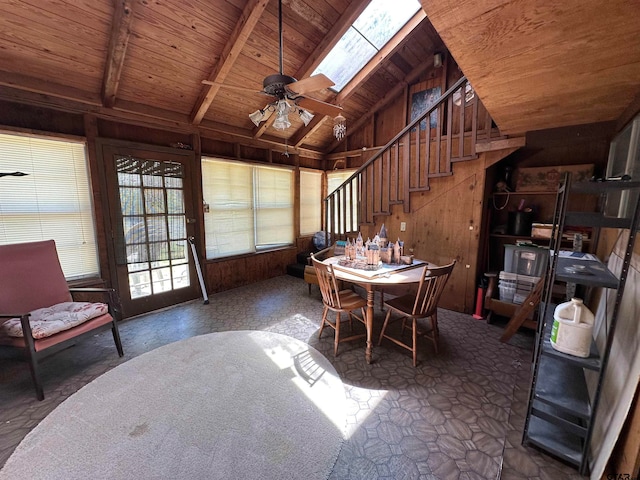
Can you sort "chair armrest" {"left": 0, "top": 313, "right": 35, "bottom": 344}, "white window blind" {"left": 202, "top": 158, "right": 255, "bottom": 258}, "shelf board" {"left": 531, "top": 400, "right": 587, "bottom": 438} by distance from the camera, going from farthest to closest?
"white window blind" {"left": 202, "top": 158, "right": 255, "bottom": 258} → "chair armrest" {"left": 0, "top": 313, "right": 35, "bottom": 344} → "shelf board" {"left": 531, "top": 400, "right": 587, "bottom": 438}

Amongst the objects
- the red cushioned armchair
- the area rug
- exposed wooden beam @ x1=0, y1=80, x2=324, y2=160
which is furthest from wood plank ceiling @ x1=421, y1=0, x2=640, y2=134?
exposed wooden beam @ x1=0, y1=80, x2=324, y2=160

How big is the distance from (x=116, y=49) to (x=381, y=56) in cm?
331

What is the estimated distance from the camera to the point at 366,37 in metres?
→ 3.78

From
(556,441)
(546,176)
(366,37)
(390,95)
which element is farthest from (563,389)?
(390,95)

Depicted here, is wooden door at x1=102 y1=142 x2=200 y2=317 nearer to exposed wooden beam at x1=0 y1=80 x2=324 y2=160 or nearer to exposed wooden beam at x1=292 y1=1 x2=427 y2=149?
exposed wooden beam at x1=0 y1=80 x2=324 y2=160

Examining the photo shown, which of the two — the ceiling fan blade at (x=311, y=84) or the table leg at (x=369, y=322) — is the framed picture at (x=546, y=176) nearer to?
the table leg at (x=369, y=322)

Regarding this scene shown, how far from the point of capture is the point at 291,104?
254cm

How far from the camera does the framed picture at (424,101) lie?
4367mm

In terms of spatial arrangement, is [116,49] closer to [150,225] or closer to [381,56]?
[150,225]

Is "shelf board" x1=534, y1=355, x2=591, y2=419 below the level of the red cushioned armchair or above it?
below

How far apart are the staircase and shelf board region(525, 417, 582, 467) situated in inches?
104

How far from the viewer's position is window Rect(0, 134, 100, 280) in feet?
8.96

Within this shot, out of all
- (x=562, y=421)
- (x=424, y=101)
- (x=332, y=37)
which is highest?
(x=332, y=37)

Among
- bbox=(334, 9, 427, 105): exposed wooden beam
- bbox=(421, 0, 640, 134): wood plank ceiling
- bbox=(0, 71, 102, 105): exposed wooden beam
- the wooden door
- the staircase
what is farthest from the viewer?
bbox=(334, 9, 427, 105): exposed wooden beam
